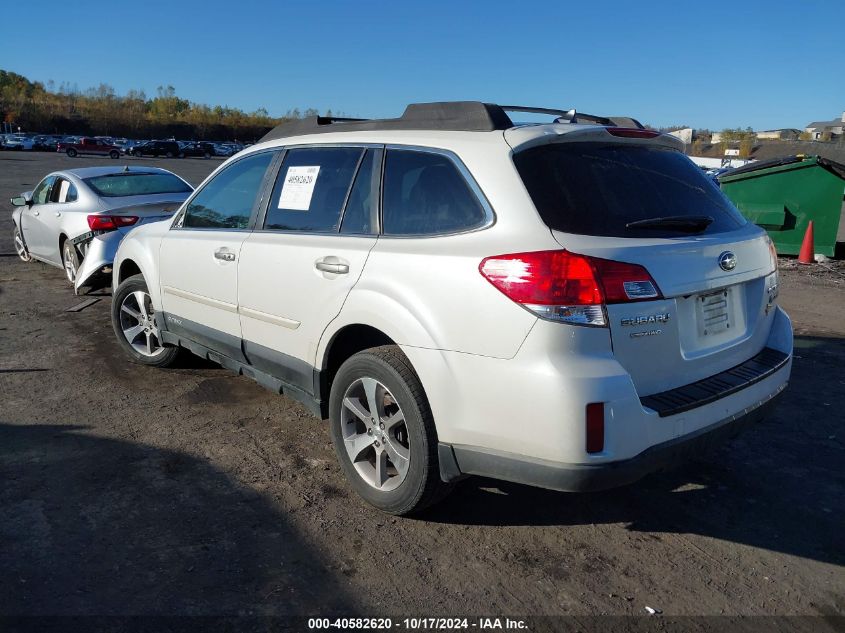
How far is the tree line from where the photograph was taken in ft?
345

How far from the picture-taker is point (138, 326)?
18.9 ft

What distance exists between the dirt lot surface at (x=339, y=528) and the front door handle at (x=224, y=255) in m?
1.08

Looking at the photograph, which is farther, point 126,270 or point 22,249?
point 22,249

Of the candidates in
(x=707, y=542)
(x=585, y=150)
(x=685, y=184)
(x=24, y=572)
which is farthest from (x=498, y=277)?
(x=24, y=572)

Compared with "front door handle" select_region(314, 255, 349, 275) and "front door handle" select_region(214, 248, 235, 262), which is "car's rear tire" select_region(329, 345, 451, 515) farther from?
"front door handle" select_region(214, 248, 235, 262)

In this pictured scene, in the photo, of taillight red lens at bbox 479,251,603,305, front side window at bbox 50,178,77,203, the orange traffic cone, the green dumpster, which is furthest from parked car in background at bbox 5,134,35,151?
taillight red lens at bbox 479,251,603,305

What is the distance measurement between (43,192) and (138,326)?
521cm

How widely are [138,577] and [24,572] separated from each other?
1.58 ft

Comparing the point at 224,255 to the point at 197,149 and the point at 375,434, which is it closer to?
the point at 375,434

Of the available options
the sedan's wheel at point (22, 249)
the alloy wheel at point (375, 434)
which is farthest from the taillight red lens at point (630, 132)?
the sedan's wheel at point (22, 249)

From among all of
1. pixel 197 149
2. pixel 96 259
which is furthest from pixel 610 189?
pixel 197 149

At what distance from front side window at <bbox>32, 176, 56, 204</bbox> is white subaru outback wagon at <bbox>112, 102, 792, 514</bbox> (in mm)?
6838

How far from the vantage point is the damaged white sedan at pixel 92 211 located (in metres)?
7.63

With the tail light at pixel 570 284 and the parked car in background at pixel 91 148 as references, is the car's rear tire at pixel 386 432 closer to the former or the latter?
the tail light at pixel 570 284
